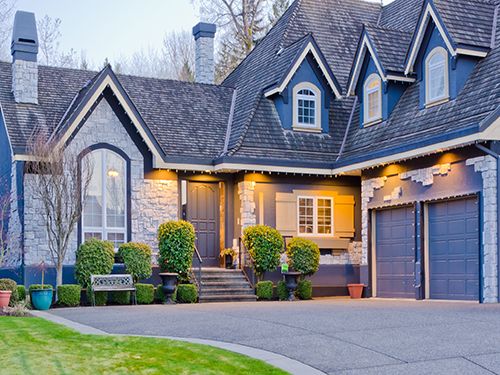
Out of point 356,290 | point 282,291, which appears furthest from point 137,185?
point 356,290

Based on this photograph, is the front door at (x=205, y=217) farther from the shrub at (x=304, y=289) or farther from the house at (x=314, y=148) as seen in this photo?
the shrub at (x=304, y=289)

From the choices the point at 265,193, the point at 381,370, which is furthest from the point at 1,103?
the point at 381,370

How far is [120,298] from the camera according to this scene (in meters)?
18.8

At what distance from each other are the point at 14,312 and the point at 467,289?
30.2 ft

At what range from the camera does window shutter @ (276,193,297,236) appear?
21234mm

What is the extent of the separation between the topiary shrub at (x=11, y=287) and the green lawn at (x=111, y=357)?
5573 millimetres

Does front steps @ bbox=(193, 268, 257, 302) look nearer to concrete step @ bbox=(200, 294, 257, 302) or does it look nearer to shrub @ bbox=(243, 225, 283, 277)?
concrete step @ bbox=(200, 294, 257, 302)

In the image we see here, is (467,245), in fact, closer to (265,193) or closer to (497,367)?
(265,193)

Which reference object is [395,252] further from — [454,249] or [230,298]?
[230,298]

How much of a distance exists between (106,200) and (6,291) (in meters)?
4.67

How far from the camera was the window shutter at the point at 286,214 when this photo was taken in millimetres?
21234

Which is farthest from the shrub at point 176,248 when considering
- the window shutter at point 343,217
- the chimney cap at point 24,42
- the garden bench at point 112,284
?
the chimney cap at point 24,42

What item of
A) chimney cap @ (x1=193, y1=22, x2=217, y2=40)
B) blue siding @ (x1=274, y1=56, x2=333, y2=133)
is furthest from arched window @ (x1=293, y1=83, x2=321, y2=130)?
chimney cap @ (x1=193, y1=22, x2=217, y2=40)

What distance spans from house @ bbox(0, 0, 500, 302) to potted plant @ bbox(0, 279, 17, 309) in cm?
207
